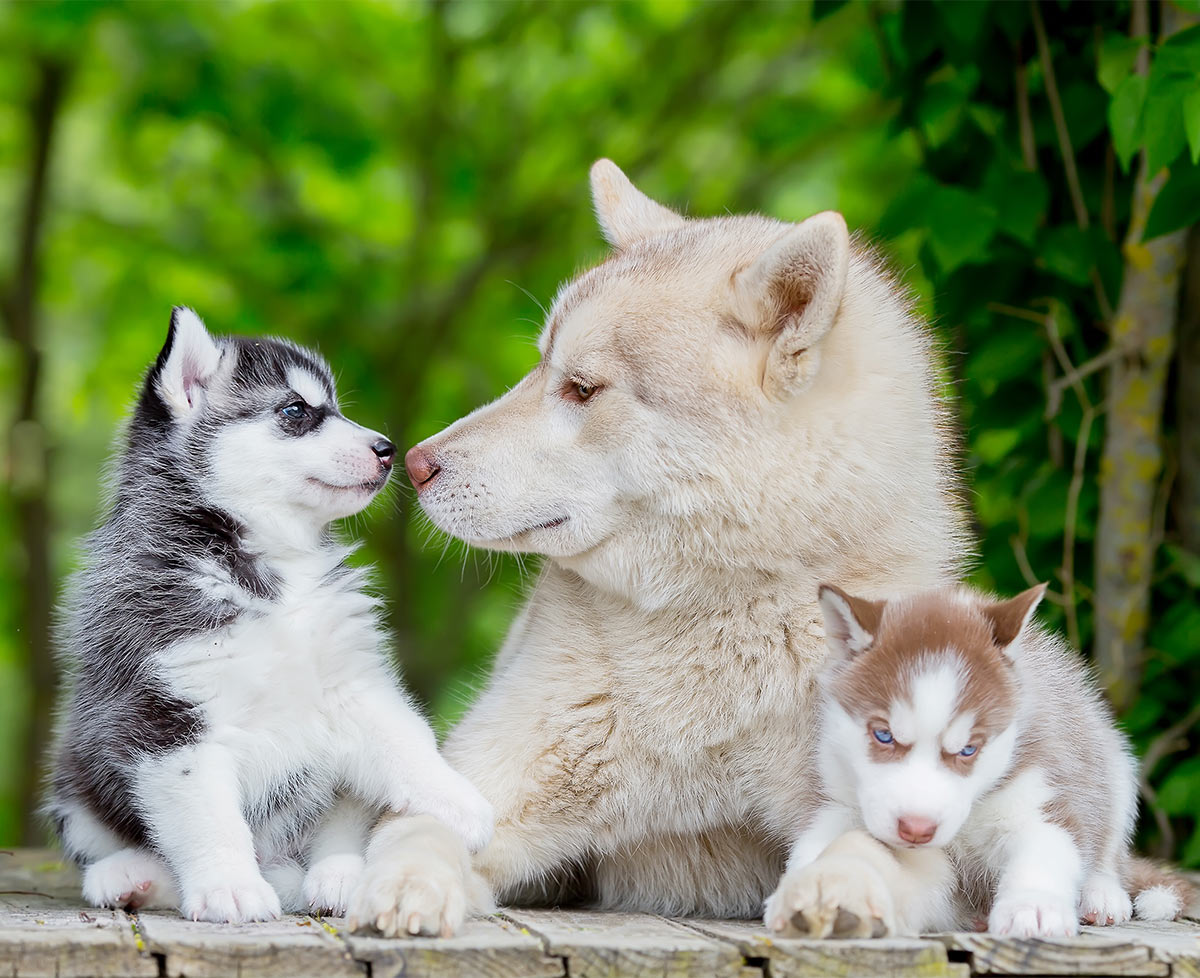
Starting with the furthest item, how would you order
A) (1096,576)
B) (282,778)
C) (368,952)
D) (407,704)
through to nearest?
(1096,576)
(407,704)
(282,778)
(368,952)

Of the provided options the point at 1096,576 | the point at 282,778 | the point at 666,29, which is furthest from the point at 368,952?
the point at 666,29

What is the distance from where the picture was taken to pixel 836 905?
2449 mm

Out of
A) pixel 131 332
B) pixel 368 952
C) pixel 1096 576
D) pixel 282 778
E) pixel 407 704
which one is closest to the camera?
pixel 368 952

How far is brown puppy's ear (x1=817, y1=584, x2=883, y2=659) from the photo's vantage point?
108 inches

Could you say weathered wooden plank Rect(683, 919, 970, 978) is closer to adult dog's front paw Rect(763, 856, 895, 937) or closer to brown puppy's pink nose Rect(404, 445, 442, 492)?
adult dog's front paw Rect(763, 856, 895, 937)

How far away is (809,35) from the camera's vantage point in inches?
351

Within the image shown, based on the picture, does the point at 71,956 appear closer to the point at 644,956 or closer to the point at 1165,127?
the point at 644,956

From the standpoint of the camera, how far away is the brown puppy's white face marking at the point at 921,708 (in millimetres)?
2568

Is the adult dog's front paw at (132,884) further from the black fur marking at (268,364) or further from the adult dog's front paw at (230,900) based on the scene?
the black fur marking at (268,364)

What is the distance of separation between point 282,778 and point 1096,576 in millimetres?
2716

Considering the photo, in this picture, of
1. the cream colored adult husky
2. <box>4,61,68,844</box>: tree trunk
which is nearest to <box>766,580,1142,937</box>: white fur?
the cream colored adult husky

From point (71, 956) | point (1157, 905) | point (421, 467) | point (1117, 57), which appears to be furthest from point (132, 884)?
point (1117, 57)

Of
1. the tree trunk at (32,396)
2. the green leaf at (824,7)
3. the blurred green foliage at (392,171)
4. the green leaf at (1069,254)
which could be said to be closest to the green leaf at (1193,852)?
the green leaf at (1069,254)

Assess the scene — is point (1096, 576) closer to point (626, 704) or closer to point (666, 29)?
point (626, 704)
